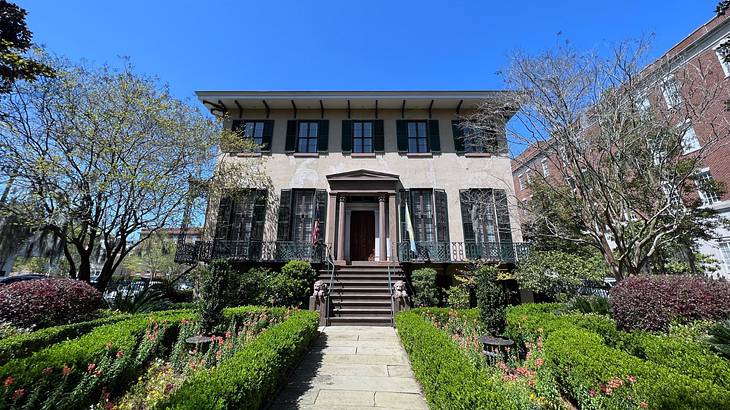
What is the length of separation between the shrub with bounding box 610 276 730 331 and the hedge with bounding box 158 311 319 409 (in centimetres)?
632

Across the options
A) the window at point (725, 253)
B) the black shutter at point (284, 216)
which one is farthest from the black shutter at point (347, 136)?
the window at point (725, 253)

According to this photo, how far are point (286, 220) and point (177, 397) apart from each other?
979cm

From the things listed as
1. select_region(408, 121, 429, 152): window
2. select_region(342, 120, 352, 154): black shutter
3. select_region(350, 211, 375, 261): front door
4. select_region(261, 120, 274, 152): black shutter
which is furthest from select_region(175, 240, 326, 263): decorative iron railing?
select_region(408, 121, 429, 152): window

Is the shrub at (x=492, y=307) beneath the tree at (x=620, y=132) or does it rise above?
beneath

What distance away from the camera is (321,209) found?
1217 centimetres

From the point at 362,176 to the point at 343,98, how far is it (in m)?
3.78

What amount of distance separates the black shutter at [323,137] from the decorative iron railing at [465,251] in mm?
5605

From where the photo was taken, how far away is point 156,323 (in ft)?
18.1

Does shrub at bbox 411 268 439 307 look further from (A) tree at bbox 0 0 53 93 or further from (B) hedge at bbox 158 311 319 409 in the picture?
(A) tree at bbox 0 0 53 93

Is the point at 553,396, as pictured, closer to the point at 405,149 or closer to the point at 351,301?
the point at 351,301

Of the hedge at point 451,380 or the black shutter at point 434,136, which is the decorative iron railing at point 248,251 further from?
the hedge at point 451,380

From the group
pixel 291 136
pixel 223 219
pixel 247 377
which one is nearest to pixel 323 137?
pixel 291 136

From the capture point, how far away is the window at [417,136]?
525 inches

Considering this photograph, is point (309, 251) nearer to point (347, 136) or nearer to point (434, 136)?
point (347, 136)
